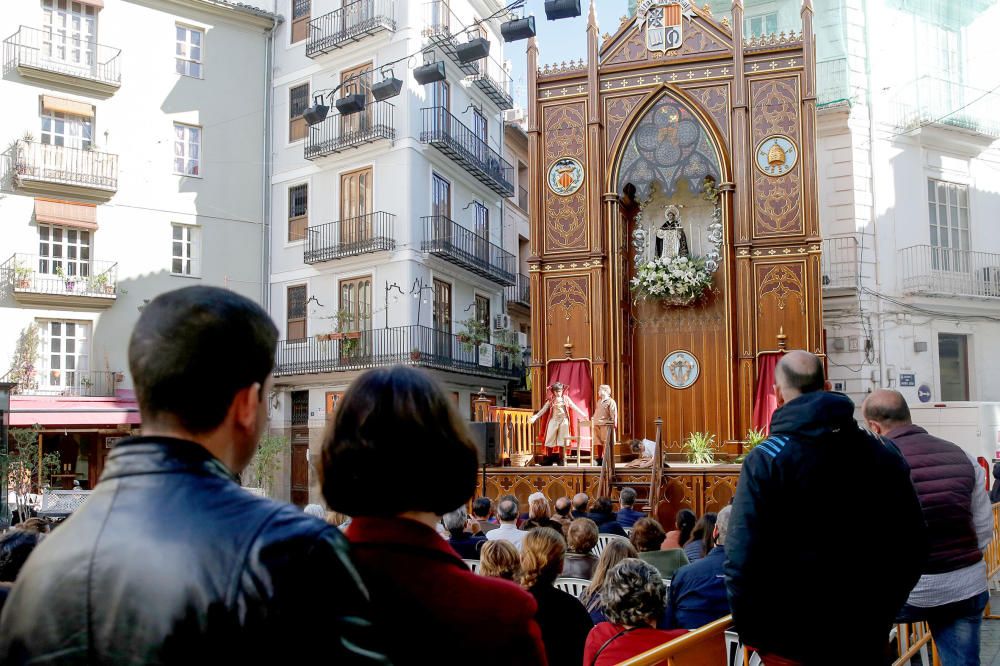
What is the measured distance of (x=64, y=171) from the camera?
70.3ft

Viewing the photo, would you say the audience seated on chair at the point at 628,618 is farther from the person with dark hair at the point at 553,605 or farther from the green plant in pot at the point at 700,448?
the green plant in pot at the point at 700,448

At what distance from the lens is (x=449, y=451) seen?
1798 millimetres

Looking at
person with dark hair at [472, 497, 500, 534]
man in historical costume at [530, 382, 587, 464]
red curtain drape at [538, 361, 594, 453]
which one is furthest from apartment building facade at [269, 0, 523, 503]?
person with dark hair at [472, 497, 500, 534]

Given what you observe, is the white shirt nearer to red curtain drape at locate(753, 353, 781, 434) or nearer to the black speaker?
the black speaker

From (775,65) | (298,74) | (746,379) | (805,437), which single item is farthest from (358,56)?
(805,437)

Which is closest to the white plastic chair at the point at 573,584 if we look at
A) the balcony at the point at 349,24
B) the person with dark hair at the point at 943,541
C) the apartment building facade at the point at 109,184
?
the person with dark hair at the point at 943,541

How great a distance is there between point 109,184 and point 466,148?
906 centimetres

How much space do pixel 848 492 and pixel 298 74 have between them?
2410cm

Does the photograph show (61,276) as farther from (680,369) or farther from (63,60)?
(680,369)

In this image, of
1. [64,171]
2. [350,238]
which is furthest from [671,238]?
[64,171]

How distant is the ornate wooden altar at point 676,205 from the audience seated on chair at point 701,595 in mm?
11281

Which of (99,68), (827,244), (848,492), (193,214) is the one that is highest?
(99,68)

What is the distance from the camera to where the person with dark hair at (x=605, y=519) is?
7938 millimetres

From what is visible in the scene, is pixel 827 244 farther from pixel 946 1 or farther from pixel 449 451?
pixel 449 451
